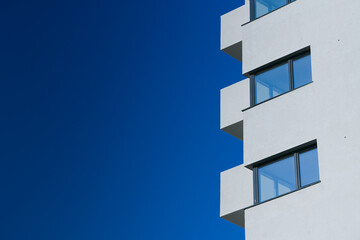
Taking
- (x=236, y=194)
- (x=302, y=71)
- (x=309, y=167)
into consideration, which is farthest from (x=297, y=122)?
(x=236, y=194)

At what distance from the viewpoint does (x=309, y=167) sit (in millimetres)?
18625

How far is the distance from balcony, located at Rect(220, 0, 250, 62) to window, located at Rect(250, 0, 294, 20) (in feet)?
2.28

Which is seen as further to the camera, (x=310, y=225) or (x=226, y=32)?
(x=226, y=32)

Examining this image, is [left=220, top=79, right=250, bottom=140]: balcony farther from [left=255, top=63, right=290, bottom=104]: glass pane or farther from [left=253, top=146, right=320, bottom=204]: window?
[left=253, top=146, right=320, bottom=204]: window

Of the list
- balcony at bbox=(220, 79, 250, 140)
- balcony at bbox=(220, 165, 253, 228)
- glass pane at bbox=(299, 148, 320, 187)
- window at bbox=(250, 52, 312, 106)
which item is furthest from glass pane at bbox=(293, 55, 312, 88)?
balcony at bbox=(220, 165, 253, 228)

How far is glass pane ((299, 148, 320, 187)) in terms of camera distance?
18.3 m

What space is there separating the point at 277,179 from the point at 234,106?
4.09 meters

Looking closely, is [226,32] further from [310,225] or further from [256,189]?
[310,225]

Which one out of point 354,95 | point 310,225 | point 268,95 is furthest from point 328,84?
point 310,225

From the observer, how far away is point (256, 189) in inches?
766

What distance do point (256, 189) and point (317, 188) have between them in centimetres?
210

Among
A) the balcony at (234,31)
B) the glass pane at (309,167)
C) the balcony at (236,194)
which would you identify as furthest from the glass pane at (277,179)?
the balcony at (234,31)

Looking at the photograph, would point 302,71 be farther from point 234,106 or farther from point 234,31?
point 234,31

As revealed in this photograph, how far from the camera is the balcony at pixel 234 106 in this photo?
22.4m
